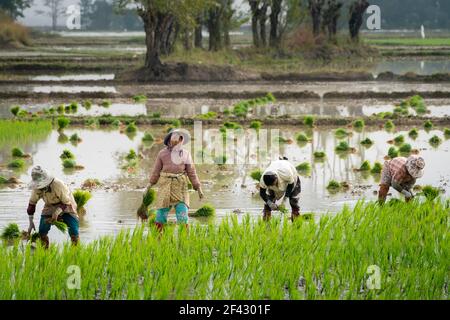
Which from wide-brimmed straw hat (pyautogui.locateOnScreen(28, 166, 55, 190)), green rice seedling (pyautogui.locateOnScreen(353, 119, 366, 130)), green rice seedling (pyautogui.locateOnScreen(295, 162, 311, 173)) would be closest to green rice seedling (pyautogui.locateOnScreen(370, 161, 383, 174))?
green rice seedling (pyautogui.locateOnScreen(295, 162, 311, 173))

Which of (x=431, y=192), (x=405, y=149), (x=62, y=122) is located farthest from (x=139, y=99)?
(x=431, y=192)

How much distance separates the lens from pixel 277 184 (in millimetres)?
8430

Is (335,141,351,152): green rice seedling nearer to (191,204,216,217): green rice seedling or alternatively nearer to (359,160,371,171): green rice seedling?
(359,160,371,171): green rice seedling

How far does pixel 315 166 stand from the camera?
12.9 meters

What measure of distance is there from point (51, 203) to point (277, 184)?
1846 mm

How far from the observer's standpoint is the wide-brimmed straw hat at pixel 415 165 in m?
8.52

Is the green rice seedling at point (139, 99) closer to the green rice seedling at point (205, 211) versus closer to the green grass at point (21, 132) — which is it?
the green grass at point (21, 132)

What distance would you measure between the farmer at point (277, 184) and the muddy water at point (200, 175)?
1013 millimetres

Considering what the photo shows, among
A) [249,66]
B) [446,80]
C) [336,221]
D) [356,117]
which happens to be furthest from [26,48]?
[336,221]

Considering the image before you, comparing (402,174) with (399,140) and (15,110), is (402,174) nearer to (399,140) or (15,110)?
(399,140)

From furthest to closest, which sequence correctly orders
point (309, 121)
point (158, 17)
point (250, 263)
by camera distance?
1. point (158, 17)
2. point (309, 121)
3. point (250, 263)

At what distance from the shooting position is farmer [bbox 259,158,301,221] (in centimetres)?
835
